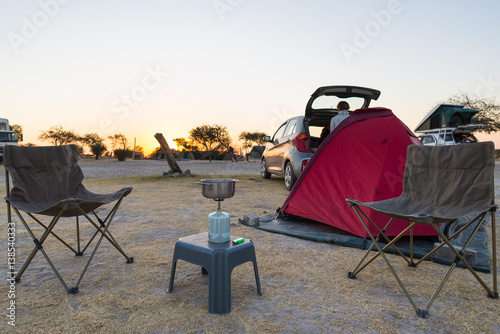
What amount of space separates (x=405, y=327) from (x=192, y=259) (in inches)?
52.4

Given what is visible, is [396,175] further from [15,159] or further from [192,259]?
[15,159]

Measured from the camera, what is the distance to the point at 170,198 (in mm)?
6254

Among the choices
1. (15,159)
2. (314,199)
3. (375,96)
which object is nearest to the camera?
(15,159)

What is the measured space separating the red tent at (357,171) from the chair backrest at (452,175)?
48cm

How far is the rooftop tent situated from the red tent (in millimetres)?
15454

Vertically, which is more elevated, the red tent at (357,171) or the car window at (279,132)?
the car window at (279,132)

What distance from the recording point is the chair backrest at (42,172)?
101 inches

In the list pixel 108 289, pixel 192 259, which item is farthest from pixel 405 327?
pixel 108 289

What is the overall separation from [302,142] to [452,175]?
388cm

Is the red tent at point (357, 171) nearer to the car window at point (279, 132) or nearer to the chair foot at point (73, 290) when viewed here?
the chair foot at point (73, 290)

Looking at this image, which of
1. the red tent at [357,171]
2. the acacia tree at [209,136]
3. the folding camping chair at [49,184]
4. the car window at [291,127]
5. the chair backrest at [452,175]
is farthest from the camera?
the acacia tree at [209,136]

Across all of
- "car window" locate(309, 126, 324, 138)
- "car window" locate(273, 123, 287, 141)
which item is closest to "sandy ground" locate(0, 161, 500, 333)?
"car window" locate(309, 126, 324, 138)

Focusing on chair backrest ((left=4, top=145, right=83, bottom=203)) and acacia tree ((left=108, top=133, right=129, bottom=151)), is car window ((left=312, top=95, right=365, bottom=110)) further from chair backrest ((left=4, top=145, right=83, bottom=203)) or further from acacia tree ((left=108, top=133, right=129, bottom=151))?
acacia tree ((left=108, top=133, right=129, bottom=151))

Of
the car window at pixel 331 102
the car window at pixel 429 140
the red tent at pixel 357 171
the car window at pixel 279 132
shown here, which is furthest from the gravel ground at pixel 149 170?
the red tent at pixel 357 171
